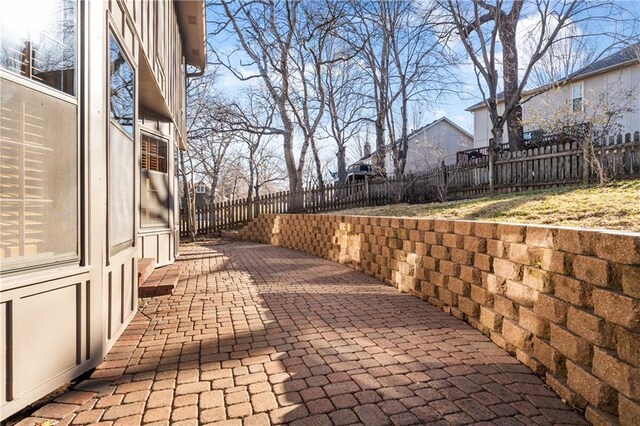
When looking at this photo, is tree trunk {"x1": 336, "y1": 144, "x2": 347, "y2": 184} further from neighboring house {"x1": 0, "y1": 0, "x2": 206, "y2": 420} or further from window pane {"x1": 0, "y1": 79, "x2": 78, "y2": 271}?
window pane {"x1": 0, "y1": 79, "x2": 78, "y2": 271}

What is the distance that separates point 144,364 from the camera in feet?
8.48

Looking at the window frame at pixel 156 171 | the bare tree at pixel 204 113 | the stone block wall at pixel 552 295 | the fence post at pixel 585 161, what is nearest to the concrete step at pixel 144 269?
the window frame at pixel 156 171

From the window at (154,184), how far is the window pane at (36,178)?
361 cm

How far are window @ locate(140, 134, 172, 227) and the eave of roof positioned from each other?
2.92m

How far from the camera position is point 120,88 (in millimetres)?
3232

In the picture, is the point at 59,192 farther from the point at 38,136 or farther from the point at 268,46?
the point at 268,46

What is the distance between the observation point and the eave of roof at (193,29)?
723 cm

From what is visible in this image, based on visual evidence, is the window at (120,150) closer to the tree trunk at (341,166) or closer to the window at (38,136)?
the window at (38,136)

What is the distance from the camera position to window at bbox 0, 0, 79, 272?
1.94 metres

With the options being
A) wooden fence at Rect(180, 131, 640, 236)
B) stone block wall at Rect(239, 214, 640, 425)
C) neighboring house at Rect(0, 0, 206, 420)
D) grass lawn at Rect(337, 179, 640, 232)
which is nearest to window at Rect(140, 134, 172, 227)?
neighboring house at Rect(0, 0, 206, 420)

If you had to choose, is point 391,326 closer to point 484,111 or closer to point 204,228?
point 204,228

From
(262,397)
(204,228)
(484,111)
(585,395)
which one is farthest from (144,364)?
(484,111)

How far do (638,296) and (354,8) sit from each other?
14107mm

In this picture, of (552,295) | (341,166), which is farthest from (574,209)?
(341,166)
